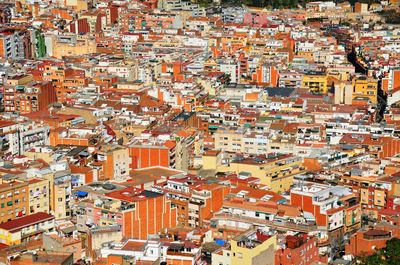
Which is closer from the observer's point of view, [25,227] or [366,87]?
[25,227]

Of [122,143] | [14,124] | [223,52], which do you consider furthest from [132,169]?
[223,52]

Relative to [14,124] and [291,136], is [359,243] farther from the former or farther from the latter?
[14,124]

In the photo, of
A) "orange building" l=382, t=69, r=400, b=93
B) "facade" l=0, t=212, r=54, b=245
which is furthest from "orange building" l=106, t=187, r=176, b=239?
"orange building" l=382, t=69, r=400, b=93

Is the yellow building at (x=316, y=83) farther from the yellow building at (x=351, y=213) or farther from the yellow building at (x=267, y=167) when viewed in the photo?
the yellow building at (x=351, y=213)

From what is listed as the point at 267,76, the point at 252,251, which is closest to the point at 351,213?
the point at 252,251

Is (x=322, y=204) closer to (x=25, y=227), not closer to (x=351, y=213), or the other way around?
(x=351, y=213)

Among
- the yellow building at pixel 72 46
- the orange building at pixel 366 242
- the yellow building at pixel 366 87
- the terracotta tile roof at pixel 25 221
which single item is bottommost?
the orange building at pixel 366 242

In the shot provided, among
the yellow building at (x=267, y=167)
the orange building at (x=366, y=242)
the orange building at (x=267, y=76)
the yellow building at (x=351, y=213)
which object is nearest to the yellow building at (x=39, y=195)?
the yellow building at (x=267, y=167)

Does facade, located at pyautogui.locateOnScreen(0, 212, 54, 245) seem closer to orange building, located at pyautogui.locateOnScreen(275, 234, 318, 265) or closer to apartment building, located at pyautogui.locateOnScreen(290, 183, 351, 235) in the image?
orange building, located at pyautogui.locateOnScreen(275, 234, 318, 265)
